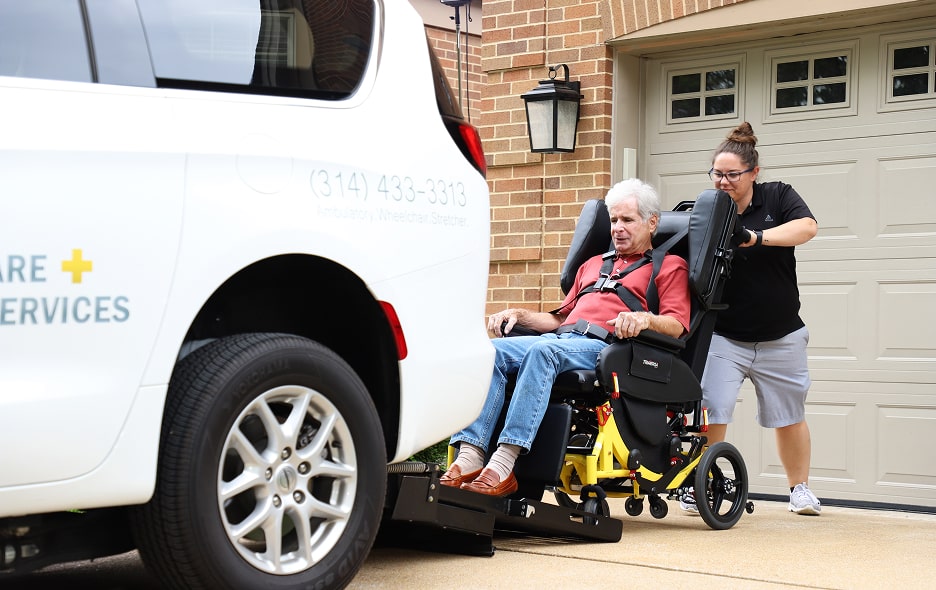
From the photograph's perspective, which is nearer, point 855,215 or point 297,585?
point 297,585

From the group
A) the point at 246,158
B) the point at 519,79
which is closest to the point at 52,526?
the point at 246,158

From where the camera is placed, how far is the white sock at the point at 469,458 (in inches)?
204

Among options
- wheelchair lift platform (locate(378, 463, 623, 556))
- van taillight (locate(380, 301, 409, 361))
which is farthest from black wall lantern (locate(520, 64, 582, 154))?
van taillight (locate(380, 301, 409, 361))

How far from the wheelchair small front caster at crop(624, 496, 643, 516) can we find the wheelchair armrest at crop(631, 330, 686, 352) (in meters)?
0.69

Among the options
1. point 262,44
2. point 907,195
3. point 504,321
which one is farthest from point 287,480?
point 907,195

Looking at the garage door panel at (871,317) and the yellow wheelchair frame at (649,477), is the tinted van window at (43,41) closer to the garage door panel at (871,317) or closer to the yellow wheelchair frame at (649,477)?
the yellow wheelchair frame at (649,477)

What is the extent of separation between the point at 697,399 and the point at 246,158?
9.34 feet

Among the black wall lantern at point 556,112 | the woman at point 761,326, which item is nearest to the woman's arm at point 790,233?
the woman at point 761,326

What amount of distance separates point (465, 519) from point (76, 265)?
2.00 m

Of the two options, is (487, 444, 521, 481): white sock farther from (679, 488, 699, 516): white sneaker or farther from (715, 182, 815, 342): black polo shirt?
(715, 182, 815, 342): black polo shirt

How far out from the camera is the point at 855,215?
7.33 meters

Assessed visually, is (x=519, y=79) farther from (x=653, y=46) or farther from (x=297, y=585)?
(x=297, y=585)

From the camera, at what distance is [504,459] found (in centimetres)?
511

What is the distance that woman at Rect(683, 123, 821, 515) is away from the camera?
635 cm
